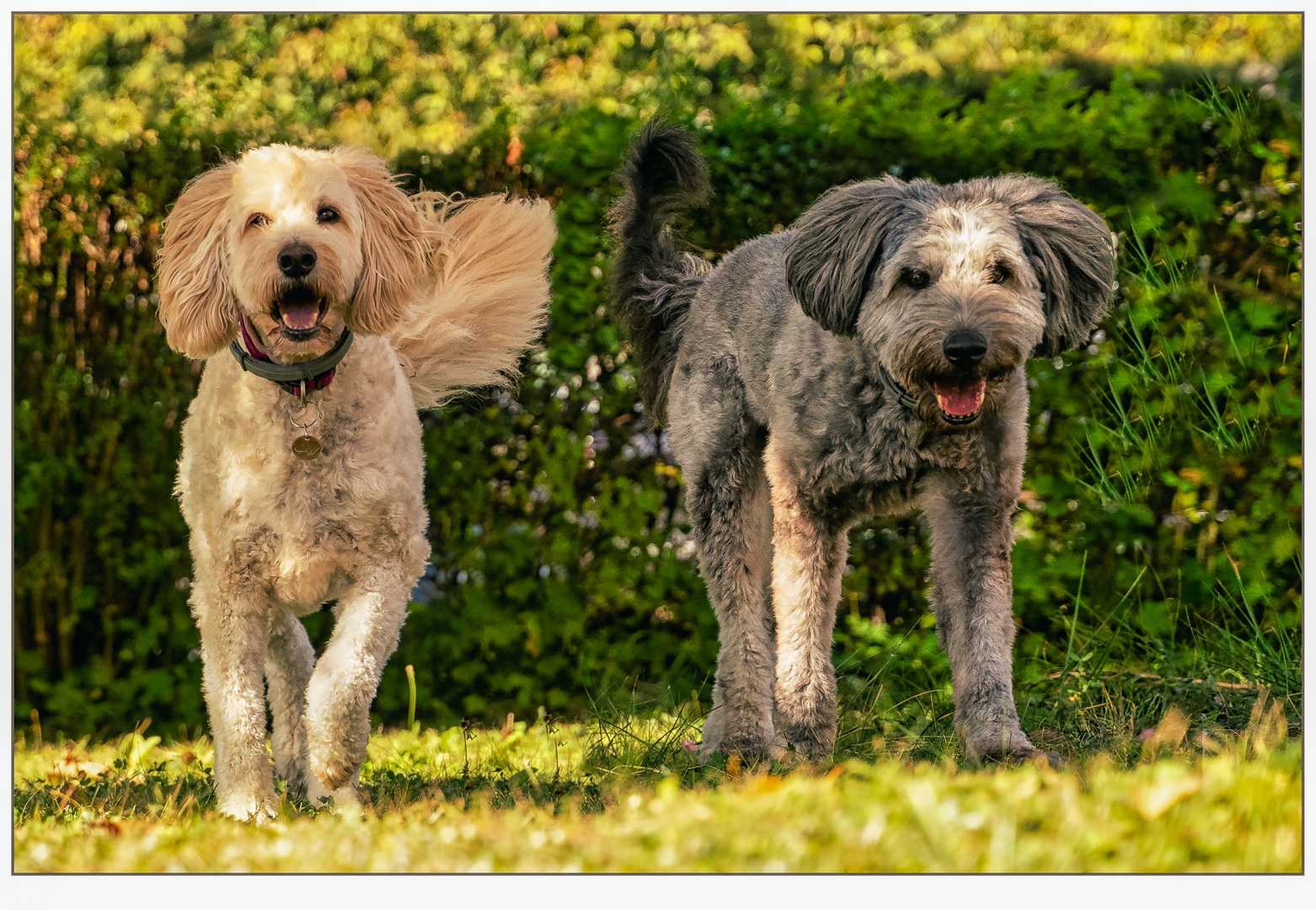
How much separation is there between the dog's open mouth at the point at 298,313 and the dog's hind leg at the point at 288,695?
1.00 m

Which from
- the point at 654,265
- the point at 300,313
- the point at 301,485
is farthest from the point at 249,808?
the point at 654,265

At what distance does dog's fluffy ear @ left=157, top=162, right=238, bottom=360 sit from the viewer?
12.1ft

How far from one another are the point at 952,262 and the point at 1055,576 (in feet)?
6.70

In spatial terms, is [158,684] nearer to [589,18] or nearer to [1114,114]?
[589,18]

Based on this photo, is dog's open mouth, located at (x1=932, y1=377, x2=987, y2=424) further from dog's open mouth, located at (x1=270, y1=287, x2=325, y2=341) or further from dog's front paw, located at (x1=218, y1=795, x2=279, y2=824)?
dog's front paw, located at (x1=218, y1=795, x2=279, y2=824)

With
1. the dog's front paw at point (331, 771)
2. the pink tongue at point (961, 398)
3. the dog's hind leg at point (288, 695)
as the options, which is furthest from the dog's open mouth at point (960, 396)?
the dog's hind leg at point (288, 695)

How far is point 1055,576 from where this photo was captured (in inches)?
203

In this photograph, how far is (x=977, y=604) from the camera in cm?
384

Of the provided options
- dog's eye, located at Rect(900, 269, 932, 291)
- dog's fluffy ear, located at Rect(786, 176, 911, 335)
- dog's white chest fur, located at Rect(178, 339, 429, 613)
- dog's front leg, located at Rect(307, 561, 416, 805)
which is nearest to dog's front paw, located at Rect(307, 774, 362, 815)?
dog's front leg, located at Rect(307, 561, 416, 805)

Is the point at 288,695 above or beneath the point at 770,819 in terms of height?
beneath

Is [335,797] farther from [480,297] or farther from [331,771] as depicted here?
[480,297]

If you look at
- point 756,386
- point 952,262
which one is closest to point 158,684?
point 756,386

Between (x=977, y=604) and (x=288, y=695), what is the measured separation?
2.16 meters

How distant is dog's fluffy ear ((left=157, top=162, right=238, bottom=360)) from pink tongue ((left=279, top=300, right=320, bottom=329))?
208 mm
